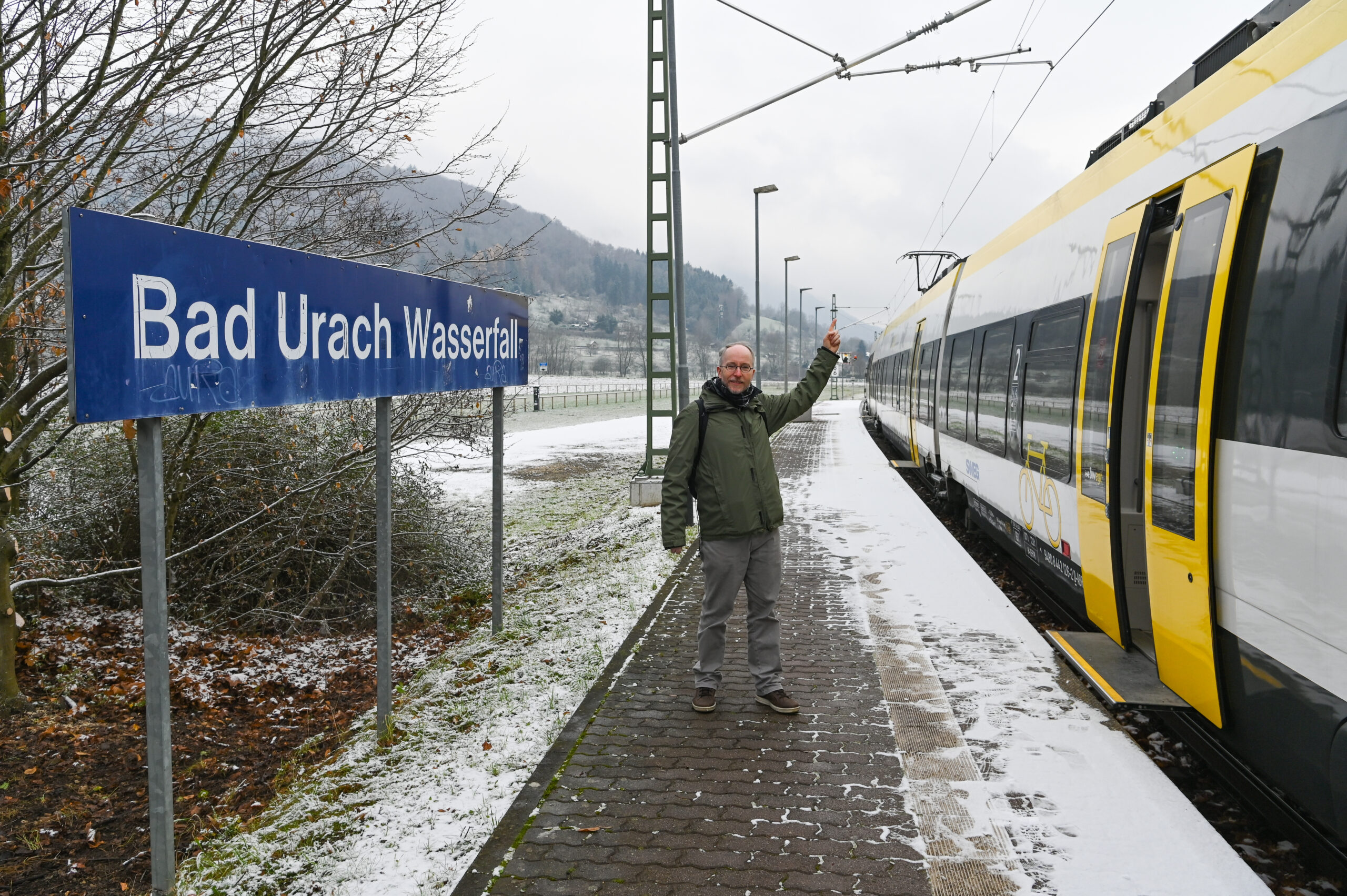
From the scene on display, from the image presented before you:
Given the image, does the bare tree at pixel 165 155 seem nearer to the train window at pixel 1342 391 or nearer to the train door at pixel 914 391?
→ the train window at pixel 1342 391

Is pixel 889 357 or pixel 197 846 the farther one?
pixel 889 357

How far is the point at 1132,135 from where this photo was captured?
208 inches

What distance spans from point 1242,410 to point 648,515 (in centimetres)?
873

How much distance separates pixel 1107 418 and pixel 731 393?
2081 mm

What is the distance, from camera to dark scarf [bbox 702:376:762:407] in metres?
4.49

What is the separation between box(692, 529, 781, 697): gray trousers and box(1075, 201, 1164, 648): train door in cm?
181

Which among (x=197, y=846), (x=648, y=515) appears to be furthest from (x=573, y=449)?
(x=197, y=846)

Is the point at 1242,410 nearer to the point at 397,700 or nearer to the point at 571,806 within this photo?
the point at 571,806

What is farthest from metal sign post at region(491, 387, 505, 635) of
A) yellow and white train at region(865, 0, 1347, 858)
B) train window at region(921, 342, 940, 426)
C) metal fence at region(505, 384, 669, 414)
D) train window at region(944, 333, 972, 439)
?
metal fence at region(505, 384, 669, 414)

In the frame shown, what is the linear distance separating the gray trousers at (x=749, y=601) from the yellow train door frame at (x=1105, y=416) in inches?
71.2

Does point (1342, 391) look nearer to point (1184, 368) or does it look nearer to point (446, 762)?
point (1184, 368)

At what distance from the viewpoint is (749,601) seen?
182 inches

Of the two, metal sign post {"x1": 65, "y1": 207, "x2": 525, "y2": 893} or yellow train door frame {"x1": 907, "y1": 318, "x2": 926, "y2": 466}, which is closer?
metal sign post {"x1": 65, "y1": 207, "x2": 525, "y2": 893}

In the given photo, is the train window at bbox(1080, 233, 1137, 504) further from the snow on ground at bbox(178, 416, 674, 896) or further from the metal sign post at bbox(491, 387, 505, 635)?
the metal sign post at bbox(491, 387, 505, 635)
